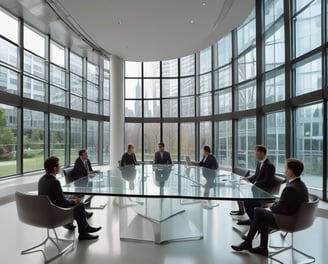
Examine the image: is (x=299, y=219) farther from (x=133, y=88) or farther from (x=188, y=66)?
(x=133, y=88)

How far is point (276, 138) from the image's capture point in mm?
6867

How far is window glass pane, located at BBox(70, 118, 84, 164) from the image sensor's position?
995cm

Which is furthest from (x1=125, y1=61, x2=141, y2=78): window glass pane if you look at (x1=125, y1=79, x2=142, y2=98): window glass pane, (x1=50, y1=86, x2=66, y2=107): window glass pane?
(x1=50, y1=86, x2=66, y2=107): window glass pane

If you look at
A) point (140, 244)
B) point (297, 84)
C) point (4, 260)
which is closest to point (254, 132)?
point (297, 84)

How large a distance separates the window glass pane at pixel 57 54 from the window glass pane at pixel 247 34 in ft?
19.8

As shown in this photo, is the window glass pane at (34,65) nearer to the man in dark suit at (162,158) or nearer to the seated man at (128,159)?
the seated man at (128,159)

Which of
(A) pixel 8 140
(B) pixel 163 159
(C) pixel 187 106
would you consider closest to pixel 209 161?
(B) pixel 163 159

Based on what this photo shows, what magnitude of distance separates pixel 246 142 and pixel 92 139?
623cm

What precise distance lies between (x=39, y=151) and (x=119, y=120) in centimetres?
276

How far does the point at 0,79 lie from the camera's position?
21.7 feet

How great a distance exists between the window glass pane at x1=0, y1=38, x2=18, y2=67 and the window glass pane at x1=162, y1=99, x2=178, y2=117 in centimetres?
575

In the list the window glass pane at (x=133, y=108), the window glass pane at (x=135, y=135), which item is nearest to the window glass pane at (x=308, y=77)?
the window glass pane at (x=133, y=108)

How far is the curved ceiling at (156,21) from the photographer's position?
5684 millimetres

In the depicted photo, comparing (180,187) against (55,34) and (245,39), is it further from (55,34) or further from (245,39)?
(55,34)
